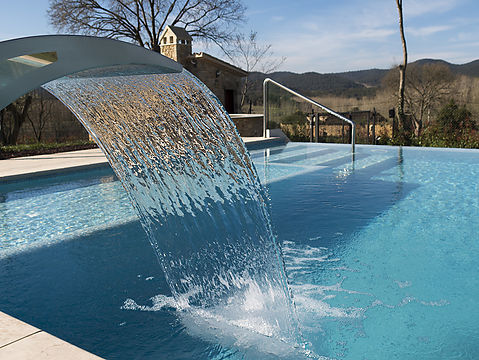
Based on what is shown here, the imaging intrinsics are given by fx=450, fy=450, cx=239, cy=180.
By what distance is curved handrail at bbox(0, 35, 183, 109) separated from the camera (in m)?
1.38

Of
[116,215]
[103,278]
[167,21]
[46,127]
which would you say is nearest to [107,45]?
[103,278]

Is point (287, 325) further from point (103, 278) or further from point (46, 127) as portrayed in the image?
point (46, 127)

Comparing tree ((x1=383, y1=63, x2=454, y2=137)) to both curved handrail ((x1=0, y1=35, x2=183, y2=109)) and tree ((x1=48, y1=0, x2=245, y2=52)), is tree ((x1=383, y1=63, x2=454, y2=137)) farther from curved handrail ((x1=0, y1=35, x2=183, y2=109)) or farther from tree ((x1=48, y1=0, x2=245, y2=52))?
curved handrail ((x1=0, y1=35, x2=183, y2=109))

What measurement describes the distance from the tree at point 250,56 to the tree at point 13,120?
1349 centimetres

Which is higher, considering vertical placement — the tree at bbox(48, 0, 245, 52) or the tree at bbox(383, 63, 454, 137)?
the tree at bbox(48, 0, 245, 52)

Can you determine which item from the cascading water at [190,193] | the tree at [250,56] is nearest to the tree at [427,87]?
the tree at [250,56]

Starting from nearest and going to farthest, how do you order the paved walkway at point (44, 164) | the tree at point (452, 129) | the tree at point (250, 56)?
1. the paved walkway at point (44, 164)
2. the tree at point (452, 129)
3. the tree at point (250, 56)

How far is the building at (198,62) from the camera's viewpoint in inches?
690

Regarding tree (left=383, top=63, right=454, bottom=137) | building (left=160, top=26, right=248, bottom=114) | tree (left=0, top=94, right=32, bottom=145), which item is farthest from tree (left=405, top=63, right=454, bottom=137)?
tree (left=0, top=94, right=32, bottom=145)

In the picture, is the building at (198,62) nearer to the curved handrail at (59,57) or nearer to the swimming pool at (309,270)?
the swimming pool at (309,270)

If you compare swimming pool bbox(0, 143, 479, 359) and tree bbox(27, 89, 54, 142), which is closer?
swimming pool bbox(0, 143, 479, 359)

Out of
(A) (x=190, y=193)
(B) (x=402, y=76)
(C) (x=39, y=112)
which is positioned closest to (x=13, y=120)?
(C) (x=39, y=112)

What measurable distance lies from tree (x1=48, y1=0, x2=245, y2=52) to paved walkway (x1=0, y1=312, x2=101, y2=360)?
61.2 feet

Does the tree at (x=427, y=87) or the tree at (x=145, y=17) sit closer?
the tree at (x=427, y=87)
